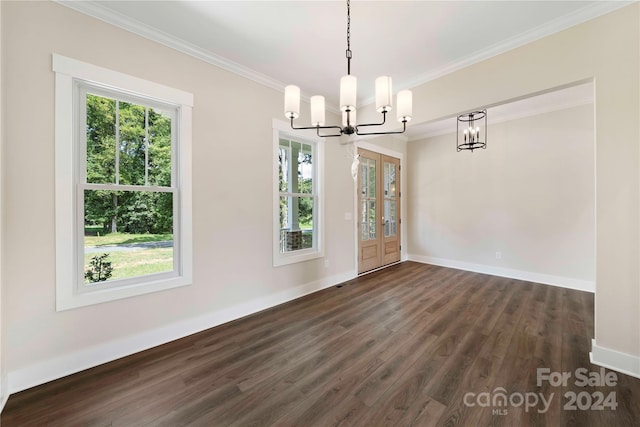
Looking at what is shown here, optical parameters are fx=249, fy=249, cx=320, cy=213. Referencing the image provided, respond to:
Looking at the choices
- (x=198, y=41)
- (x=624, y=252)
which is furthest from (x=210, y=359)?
(x=624, y=252)

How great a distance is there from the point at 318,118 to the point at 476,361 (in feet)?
7.98

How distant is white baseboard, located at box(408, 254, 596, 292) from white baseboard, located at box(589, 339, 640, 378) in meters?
1.91

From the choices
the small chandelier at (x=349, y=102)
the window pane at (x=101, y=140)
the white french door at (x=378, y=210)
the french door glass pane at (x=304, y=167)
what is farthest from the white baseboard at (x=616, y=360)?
the window pane at (x=101, y=140)

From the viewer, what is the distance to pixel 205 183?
8.88 feet

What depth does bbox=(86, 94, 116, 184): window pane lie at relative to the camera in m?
2.15

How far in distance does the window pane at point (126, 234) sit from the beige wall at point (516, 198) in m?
5.16

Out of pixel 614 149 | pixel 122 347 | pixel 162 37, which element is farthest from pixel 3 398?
pixel 614 149

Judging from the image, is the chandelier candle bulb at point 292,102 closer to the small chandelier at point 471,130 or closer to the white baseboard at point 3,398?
the white baseboard at point 3,398

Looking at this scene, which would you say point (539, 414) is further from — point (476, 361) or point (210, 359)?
point (210, 359)

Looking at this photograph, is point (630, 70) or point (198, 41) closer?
point (630, 70)

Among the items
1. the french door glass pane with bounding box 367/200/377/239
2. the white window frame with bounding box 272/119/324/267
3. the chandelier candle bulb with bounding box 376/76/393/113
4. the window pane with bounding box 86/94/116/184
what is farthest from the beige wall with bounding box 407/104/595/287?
the window pane with bounding box 86/94/116/184

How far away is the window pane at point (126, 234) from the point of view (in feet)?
7.13

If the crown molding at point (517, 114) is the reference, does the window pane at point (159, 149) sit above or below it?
below

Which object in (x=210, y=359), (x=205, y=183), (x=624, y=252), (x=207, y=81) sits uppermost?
(x=207, y=81)
